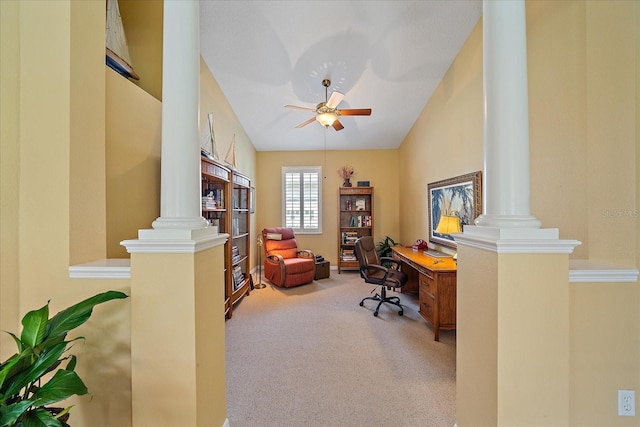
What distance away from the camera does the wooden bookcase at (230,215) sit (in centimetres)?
290

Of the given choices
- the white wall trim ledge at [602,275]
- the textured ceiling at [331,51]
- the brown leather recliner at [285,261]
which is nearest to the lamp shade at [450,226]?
the white wall trim ledge at [602,275]

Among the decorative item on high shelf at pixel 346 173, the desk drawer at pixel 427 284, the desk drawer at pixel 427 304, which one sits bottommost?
the desk drawer at pixel 427 304

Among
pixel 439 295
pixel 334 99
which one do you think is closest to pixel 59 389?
pixel 439 295

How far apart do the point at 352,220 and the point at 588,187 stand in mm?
4426

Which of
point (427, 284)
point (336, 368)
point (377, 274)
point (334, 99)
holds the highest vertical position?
point (334, 99)

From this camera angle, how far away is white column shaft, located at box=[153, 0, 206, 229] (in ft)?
4.22

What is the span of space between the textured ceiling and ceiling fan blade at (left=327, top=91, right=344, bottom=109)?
66 centimetres

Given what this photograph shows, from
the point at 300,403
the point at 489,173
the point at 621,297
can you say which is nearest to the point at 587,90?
the point at 489,173

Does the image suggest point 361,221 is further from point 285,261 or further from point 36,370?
point 36,370

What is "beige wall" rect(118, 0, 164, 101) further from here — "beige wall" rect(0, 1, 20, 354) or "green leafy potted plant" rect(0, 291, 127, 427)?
"green leafy potted plant" rect(0, 291, 127, 427)

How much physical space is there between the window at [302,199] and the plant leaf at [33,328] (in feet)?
16.3

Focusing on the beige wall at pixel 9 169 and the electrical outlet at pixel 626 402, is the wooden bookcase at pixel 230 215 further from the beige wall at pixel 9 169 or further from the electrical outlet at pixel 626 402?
the electrical outlet at pixel 626 402

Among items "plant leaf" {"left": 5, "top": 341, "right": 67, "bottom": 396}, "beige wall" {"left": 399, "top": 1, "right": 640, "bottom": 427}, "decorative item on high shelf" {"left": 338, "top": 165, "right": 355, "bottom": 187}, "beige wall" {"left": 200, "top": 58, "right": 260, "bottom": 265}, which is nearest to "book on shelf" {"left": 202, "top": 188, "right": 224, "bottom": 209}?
"beige wall" {"left": 200, "top": 58, "right": 260, "bottom": 265}

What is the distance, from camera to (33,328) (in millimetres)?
930
